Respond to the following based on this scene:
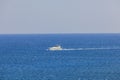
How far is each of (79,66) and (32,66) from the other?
9.37m

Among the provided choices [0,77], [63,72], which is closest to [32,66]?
[63,72]

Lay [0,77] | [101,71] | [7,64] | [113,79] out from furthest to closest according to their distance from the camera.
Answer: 1. [7,64]
2. [101,71]
3. [0,77]
4. [113,79]

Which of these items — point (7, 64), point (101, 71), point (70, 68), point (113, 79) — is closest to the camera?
point (113, 79)

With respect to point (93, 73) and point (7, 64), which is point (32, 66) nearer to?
point (7, 64)

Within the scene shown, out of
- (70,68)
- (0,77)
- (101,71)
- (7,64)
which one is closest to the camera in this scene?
(0,77)

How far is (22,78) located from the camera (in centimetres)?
7744

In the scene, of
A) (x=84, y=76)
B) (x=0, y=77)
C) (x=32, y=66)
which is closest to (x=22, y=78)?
(x=0, y=77)

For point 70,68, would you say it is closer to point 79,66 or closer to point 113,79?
point 79,66

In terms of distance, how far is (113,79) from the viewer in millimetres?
74562

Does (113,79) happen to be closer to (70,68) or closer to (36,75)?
(36,75)

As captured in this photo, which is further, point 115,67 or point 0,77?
point 115,67

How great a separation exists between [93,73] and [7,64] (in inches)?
1033

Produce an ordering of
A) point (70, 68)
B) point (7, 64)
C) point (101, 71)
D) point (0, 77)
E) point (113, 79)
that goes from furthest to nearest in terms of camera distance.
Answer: point (7, 64) → point (70, 68) → point (101, 71) → point (0, 77) → point (113, 79)

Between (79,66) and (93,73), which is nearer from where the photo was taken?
(93,73)
